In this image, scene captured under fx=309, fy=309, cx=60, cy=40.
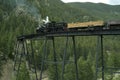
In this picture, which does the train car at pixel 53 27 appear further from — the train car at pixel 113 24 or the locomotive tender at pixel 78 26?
the train car at pixel 113 24

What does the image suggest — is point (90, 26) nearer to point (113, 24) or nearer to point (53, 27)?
point (113, 24)

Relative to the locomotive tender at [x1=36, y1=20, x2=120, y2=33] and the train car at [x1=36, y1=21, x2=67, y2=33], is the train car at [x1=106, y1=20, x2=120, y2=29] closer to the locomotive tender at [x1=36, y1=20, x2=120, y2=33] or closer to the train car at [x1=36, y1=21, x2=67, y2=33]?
the locomotive tender at [x1=36, y1=20, x2=120, y2=33]

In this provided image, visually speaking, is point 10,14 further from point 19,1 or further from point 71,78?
point 71,78

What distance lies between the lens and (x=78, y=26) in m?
24.2

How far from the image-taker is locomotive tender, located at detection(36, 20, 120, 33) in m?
20.8

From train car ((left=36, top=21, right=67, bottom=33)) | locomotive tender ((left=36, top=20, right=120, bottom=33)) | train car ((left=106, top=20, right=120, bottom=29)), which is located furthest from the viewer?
train car ((left=36, top=21, right=67, bottom=33))

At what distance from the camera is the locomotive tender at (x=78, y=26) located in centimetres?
2081

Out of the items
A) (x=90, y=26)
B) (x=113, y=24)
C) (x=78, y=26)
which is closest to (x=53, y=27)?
(x=78, y=26)

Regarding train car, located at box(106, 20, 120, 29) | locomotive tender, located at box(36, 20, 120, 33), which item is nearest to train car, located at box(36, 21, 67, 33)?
locomotive tender, located at box(36, 20, 120, 33)

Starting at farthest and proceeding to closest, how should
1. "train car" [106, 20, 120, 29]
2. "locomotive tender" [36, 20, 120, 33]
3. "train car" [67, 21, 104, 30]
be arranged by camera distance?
"train car" [67, 21, 104, 30] < "locomotive tender" [36, 20, 120, 33] < "train car" [106, 20, 120, 29]

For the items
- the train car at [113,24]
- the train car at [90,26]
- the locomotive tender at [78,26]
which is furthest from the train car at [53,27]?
the train car at [113,24]

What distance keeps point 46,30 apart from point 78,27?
4.88m

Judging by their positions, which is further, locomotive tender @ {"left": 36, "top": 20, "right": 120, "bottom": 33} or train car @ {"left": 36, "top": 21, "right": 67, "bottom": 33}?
train car @ {"left": 36, "top": 21, "right": 67, "bottom": 33}

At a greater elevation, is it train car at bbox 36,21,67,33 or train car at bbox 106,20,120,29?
train car at bbox 106,20,120,29
